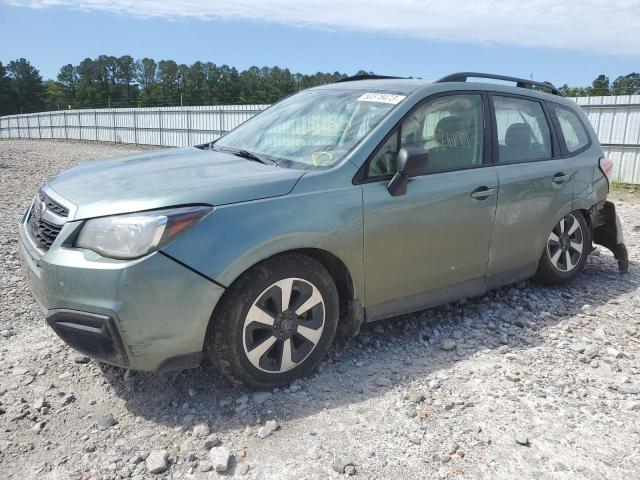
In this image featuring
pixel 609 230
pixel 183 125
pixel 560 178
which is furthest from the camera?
pixel 183 125

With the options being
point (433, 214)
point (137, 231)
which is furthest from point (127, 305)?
point (433, 214)

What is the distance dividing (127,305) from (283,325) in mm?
857

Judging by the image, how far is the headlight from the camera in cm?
262

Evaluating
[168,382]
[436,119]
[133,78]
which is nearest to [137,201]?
[168,382]

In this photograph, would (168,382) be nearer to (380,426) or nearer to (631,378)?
(380,426)

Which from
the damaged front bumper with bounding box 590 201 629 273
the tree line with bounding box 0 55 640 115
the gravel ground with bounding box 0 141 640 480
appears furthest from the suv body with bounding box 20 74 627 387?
the tree line with bounding box 0 55 640 115

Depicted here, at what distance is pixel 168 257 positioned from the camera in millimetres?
2623

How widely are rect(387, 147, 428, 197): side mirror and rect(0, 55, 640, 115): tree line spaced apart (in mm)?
46896

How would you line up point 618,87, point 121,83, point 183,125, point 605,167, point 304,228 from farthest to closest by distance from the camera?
point 121,83
point 183,125
point 618,87
point 605,167
point 304,228

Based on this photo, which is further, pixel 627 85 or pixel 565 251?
pixel 627 85

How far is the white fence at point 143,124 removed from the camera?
24.7 m

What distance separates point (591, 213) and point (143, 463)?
13.8 feet

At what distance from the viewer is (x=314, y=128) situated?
12.1 ft

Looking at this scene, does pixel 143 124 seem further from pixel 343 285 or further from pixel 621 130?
pixel 343 285
